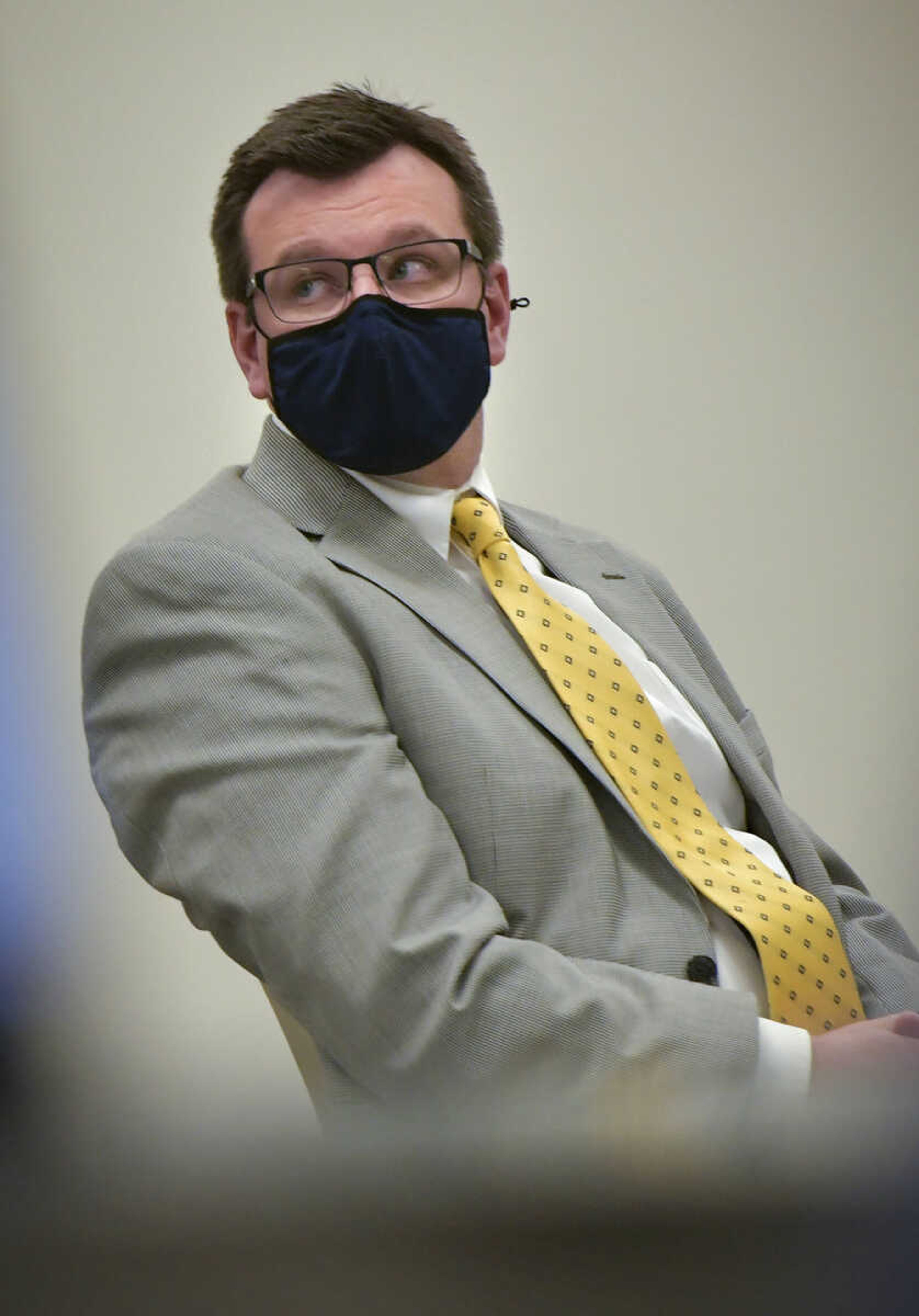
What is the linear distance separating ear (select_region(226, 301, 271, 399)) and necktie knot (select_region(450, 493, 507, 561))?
209 mm

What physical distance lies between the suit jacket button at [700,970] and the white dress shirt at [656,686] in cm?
5

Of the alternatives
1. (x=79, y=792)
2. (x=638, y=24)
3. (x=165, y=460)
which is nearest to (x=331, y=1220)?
(x=79, y=792)

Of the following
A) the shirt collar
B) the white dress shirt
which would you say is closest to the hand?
the white dress shirt

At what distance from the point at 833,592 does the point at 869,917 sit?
117 cm

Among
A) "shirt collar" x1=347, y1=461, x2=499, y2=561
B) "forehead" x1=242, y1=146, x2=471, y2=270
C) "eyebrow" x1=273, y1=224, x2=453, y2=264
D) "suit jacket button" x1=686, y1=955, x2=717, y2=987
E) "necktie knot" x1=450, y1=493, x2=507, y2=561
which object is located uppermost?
"forehead" x1=242, y1=146, x2=471, y2=270

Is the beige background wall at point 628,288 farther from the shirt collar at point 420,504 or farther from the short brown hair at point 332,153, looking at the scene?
the shirt collar at point 420,504

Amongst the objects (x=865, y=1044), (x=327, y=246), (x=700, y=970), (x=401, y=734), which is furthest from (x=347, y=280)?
(x=865, y=1044)

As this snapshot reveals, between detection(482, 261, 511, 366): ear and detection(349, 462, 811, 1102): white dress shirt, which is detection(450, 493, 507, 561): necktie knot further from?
detection(482, 261, 511, 366): ear

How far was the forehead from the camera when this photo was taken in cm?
128

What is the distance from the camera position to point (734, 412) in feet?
7.97

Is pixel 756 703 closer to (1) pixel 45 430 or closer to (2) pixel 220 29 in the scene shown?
(2) pixel 220 29

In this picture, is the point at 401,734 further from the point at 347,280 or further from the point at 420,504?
the point at 347,280

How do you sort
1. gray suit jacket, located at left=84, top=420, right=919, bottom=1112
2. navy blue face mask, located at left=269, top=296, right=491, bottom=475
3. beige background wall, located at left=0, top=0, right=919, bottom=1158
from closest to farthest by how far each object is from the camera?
gray suit jacket, located at left=84, top=420, right=919, bottom=1112
navy blue face mask, located at left=269, top=296, right=491, bottom=475
beige background wall, located at left=0, top=0, right=919, bottom=1158

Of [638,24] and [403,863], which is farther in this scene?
[638,24]
